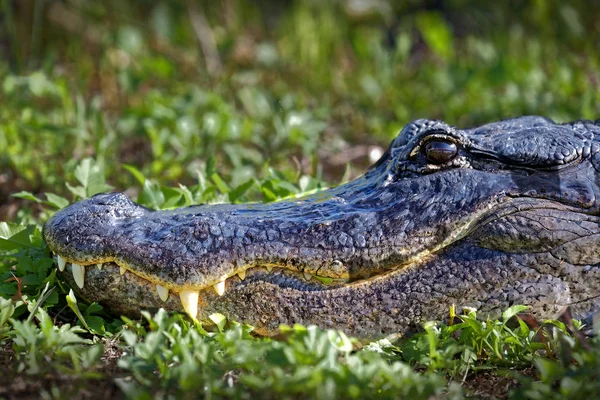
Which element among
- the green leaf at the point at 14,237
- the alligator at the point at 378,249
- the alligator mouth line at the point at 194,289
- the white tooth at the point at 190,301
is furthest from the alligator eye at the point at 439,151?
the green leaf at the point at 14,237

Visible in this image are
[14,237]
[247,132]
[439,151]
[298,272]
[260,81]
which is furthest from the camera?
[260,81]

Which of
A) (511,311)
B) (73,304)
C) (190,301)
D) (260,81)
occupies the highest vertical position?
(260,81)

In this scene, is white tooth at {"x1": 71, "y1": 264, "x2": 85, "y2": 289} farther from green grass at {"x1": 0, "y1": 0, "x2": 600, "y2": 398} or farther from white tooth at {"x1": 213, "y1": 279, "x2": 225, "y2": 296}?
white tooth at {"x1": 213, "y1": 279, "x2": 225, "y2": 296}

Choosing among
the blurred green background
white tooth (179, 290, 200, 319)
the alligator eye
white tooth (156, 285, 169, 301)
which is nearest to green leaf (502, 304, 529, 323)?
the alligator eye

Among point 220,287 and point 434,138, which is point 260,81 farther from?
point 220,287

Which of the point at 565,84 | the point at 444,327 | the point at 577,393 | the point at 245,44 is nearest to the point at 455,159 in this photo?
the point at 444,327

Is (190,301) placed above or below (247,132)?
below

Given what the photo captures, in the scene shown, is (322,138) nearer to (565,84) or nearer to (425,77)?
(425,77)

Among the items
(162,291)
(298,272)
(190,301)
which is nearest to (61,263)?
(162,291)
